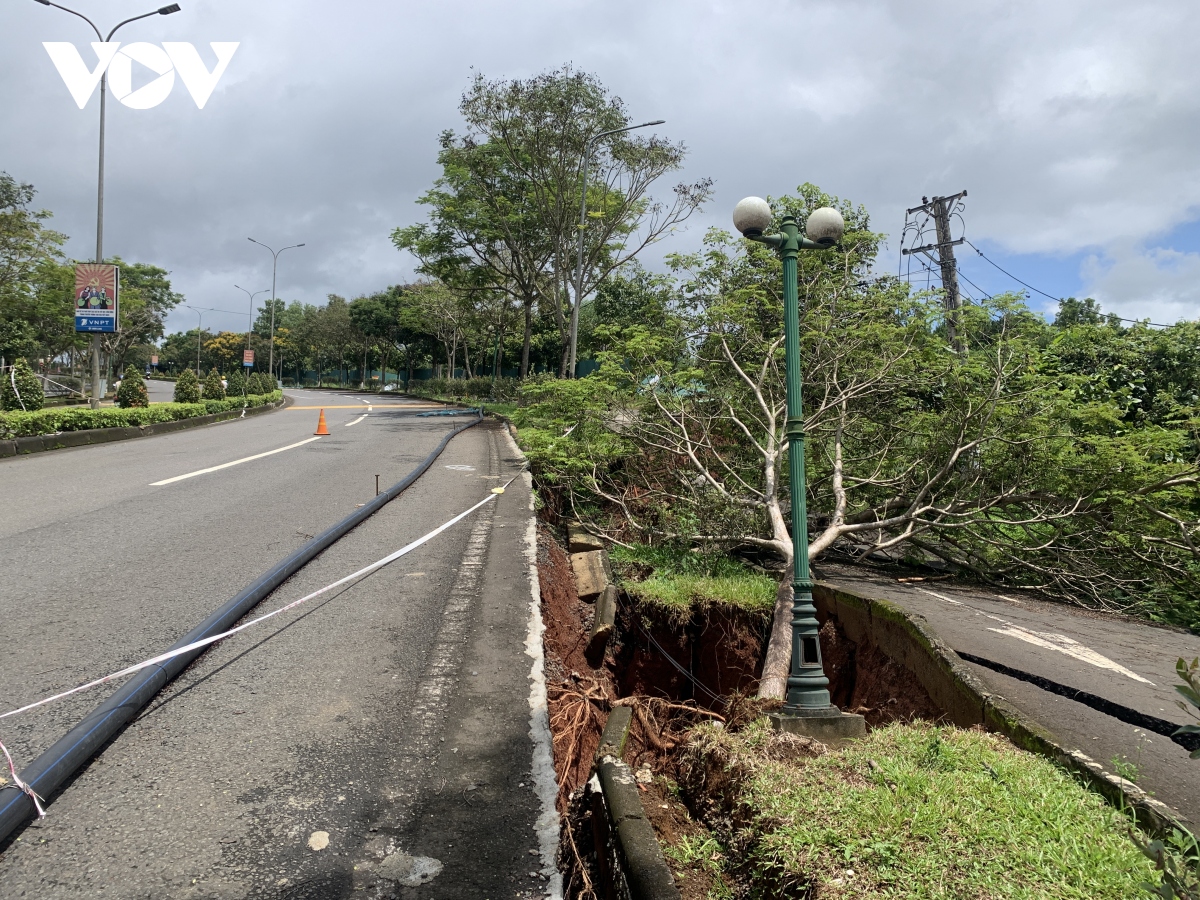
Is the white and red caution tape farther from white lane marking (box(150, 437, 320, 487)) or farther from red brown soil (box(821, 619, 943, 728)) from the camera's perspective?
white lane marking (box(150, 437, 320, 487))

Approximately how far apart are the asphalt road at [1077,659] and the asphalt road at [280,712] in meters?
3.05

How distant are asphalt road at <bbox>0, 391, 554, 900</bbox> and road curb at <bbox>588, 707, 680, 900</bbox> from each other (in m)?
0.26

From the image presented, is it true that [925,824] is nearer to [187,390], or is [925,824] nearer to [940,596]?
→ [940,596]

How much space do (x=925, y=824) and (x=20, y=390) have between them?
2043cm

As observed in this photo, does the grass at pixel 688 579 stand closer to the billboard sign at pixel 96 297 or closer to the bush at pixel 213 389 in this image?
the billboard sign at pixel 96 297

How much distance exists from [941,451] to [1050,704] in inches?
175

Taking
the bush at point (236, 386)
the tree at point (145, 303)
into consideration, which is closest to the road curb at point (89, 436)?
the bush at point (236, 386)

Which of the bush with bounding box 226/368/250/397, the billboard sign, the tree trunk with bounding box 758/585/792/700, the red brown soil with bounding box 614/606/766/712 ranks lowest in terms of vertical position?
the red brown soil with bounding box 614/606/766/712

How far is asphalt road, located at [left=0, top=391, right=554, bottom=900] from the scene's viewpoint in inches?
120

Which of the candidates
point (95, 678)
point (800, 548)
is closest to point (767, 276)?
point (800, 548)

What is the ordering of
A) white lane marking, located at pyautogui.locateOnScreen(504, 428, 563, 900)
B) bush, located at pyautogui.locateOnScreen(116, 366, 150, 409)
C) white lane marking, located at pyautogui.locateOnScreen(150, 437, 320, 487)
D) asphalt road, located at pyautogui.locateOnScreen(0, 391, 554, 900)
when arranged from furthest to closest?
bush, located at pyautogui.locateOnScreen(116, 366, 150, 409)
white lane marking, located at pyautogui.locateOnScreen(150, 437, 320, 487)
white lane marking, located at pyautogui.locateOnScreen(504, 428, 563, 900)
asphalt road, located at pyautogui.locateOnScreen(0, 391, 554, 900)

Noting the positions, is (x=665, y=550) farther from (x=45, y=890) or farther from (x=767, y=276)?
(x=45, y=890)

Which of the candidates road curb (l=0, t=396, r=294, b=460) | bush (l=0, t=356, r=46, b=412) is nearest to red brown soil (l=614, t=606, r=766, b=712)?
road curb (l=0, t=396, r=294, b=460)

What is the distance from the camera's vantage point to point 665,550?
9.63 meters
